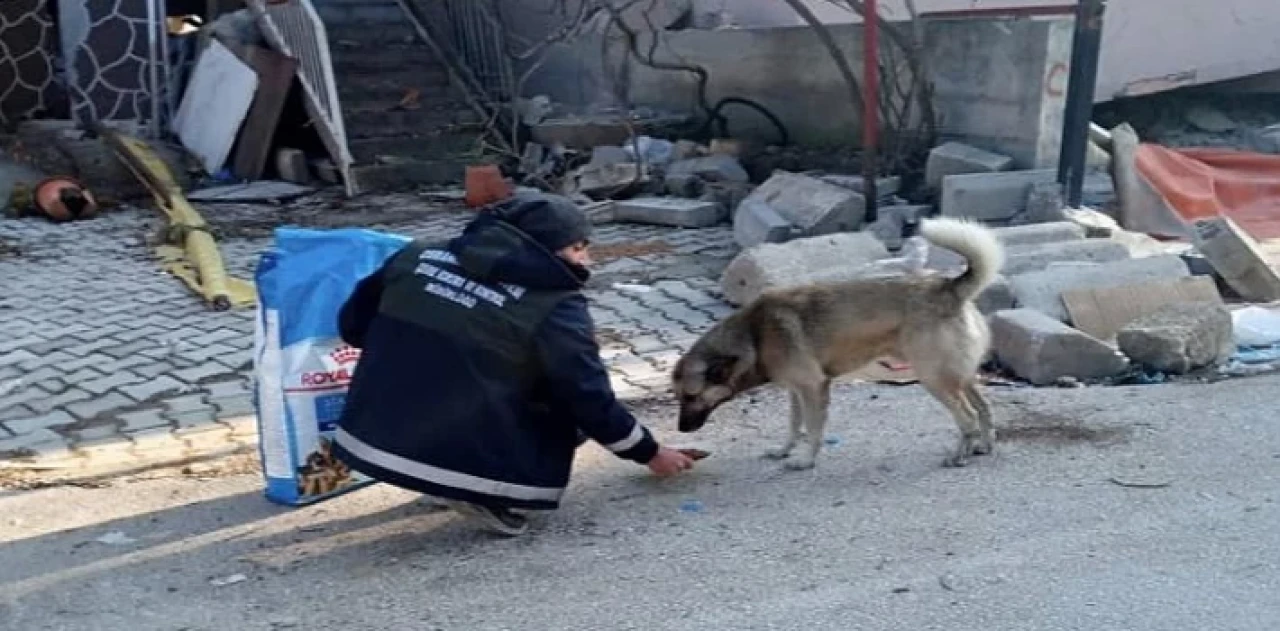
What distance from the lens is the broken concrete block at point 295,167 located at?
12680mm

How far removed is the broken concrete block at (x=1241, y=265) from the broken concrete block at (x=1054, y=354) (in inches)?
61.9

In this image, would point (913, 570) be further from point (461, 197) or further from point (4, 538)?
point (461, 197)

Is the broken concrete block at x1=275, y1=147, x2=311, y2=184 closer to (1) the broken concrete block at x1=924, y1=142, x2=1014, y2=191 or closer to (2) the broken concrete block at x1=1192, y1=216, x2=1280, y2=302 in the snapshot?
(1) the broken concrete block at x1=924, y1=142, x2=1014, y2=191

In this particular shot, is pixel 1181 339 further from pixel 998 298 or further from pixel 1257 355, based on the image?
pixel 998 298

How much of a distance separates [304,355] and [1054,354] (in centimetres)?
323

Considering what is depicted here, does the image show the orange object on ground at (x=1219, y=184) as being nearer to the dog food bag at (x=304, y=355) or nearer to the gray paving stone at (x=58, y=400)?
the dog food bag at (x=304, y=355)

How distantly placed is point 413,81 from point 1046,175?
23.5 feet

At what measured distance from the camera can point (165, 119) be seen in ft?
44.8

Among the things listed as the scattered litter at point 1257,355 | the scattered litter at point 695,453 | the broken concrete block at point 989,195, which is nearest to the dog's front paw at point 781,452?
the scattered litter at point 695,453

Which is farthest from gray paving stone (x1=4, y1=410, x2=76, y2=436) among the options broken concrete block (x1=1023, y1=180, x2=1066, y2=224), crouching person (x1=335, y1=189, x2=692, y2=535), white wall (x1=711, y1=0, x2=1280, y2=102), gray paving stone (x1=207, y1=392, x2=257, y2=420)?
→ white wall (x1=711, y1=0, x2=1280, y2=102)

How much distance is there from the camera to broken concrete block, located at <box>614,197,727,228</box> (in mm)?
10312

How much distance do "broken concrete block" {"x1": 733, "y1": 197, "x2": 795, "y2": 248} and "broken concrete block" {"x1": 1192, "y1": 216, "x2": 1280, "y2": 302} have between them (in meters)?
2.49

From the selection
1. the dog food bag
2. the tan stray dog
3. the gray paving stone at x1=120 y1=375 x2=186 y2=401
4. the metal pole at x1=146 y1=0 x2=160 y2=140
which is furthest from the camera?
the metal pole at x1=146 y1=0 x2=160 y2=140

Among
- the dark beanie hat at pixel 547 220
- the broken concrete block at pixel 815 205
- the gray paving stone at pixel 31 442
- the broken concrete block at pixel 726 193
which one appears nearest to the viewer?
the dark beanie hat at pixel 547 220
